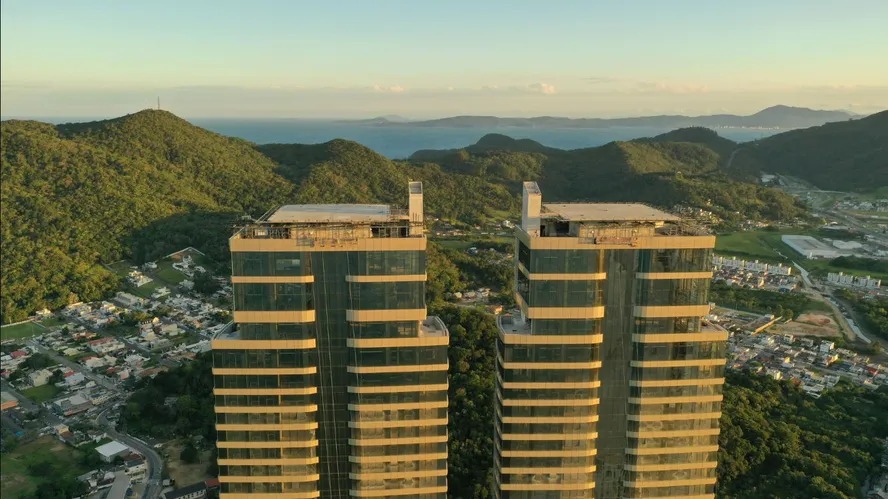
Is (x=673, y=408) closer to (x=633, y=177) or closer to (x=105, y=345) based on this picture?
(x=105, y=345)

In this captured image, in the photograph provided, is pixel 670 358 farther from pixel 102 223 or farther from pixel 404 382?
pixel 102 223

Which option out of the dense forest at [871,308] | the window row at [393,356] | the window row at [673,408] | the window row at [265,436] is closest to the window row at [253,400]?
the window row at [265,436]

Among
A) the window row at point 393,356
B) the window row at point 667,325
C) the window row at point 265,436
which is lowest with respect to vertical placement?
the window row at point 265,436

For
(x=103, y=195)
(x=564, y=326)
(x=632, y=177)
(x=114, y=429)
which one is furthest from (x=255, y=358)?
(x=632, y=177)

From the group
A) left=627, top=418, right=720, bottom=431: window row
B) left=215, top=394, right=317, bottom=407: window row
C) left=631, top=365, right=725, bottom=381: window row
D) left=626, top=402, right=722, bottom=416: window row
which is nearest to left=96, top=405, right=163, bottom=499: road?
left=215, top=394, right=317, bottom=407: window row

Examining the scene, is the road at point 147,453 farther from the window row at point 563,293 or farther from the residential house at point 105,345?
the window row at point 563,293

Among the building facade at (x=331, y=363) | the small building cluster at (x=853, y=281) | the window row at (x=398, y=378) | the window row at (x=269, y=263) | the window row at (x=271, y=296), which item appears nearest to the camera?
the window row at (x=269, y=263)

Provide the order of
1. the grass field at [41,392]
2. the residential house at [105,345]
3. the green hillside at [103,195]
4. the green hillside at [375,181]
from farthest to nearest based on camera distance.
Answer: the green hillside at [375,181] < the green hillside at [103,195] < the residential house at [105,345] < the grass field at [41,392]
